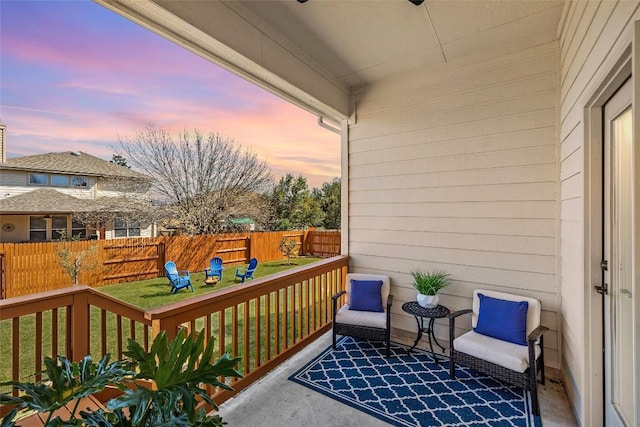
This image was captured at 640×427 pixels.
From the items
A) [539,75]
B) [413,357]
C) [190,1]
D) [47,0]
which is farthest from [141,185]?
[539,75]

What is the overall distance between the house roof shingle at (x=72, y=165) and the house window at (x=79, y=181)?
185 millimetres

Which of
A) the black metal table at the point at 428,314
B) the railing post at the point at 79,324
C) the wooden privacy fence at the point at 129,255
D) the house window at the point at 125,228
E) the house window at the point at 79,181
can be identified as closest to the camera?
the railing post at the point at 79,324

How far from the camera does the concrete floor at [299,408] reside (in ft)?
6.59

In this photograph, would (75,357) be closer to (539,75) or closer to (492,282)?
(492,282)

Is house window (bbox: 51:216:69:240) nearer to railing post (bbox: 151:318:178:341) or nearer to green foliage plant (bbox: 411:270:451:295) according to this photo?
railing post (bbox: 151:318:178:341)

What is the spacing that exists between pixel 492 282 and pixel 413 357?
111 centimetres

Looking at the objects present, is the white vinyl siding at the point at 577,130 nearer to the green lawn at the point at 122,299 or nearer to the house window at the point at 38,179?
the green lawn at the point at 122,299

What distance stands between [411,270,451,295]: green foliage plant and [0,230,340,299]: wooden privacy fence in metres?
6.91

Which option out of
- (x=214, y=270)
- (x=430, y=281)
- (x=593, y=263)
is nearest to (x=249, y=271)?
(x=214, y=270)

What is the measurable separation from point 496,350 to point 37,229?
9.98 m

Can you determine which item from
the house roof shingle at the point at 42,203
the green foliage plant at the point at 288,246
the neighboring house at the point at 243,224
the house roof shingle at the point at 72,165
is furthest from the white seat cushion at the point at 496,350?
the neighboring house at the point at 243,224

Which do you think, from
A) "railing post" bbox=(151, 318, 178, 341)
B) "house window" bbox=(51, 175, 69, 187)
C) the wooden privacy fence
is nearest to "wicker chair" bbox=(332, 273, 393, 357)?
"railing post" bbox=(151, 318, 178, 341)

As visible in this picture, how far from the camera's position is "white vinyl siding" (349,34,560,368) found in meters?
2.64

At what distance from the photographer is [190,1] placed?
187 cm
